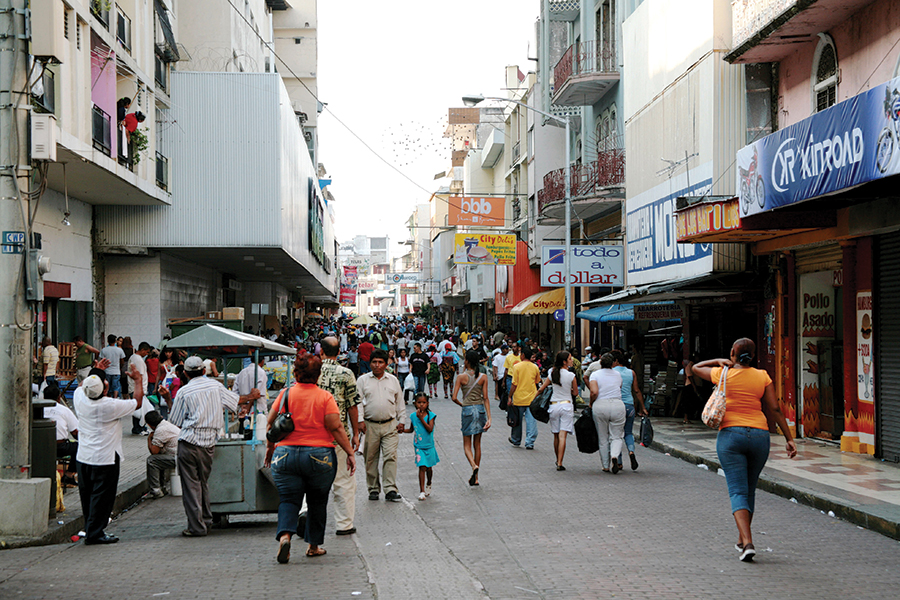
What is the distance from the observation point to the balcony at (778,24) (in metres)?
13.3

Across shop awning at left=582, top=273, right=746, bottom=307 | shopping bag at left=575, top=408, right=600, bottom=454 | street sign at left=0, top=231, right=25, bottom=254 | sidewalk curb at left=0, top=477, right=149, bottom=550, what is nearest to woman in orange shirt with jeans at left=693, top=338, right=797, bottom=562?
shopping bag at left=575, top=408, right=600, bottom=454

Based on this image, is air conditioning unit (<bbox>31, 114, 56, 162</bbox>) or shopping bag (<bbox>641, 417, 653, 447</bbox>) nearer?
air conditioning unit (<bbox>31, 114, 56, 162</bbox>)

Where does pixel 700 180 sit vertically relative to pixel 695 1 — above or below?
below

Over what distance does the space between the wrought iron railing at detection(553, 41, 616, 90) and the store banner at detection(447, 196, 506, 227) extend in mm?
5574

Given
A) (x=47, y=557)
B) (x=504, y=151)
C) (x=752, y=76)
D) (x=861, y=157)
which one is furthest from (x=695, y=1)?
(x=504, y=151)

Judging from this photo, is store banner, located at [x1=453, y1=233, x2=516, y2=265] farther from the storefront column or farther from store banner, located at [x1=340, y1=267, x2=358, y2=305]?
store banner, located at [x1=340, y1=267, x2=358, y2=305]

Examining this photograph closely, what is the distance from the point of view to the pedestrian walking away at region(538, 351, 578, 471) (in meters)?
13.0

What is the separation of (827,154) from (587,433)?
4.70m

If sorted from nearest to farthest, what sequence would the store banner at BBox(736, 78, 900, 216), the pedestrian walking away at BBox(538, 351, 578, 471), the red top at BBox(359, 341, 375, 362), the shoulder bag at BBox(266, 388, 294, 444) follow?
the shoulder bag at BBox(266, 388, 294, 444) < the store banner at BBox(736, 78, 900, 216) < the pedestrian walking away at BBox(538, 351, 578, 471) < the red top at BBox(359, 341, 375, 362)

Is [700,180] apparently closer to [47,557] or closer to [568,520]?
[568,520]

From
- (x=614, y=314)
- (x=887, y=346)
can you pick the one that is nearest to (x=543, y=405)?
(x=887, y=346)

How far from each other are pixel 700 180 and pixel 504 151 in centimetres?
3719

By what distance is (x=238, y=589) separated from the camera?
628 cm

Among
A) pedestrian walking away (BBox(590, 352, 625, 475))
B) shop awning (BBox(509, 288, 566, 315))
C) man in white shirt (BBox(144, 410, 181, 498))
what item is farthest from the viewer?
shop awning (BBox(509, 288, 566, 315))
